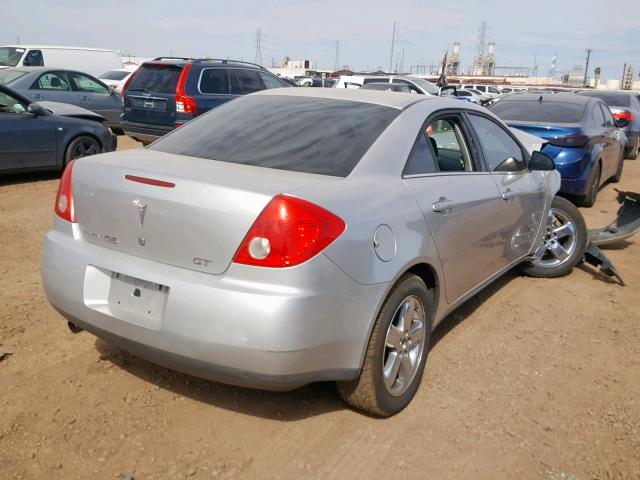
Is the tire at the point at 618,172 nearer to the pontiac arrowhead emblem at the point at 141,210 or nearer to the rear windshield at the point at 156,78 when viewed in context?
the rear windshield at the point at 156,78

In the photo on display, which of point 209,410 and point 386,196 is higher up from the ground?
point 386,196

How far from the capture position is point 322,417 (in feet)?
9.61

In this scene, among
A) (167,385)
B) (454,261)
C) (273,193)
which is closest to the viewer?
(273,193)

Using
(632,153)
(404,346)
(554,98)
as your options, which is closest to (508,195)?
(404,346)

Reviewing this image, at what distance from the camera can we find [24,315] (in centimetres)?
388

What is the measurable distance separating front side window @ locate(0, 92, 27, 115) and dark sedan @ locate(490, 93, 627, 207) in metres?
6.47

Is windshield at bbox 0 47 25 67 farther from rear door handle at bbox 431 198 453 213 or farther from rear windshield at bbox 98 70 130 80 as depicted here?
rear door handle at bbox 431 198 453 213

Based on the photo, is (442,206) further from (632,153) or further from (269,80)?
(632,153)

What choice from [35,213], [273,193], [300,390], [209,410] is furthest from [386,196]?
[35,213]

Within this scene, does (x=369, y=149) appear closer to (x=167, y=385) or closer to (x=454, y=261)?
(x=454, y=261)

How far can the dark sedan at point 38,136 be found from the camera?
7.73m

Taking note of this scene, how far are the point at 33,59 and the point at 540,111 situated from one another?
13888mm

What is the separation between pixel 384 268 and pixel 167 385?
135cm

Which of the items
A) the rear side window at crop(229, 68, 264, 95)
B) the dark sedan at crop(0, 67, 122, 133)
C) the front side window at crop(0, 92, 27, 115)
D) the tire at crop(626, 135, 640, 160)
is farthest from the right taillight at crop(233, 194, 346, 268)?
the tire at crop(626, 135, 640, 160)
